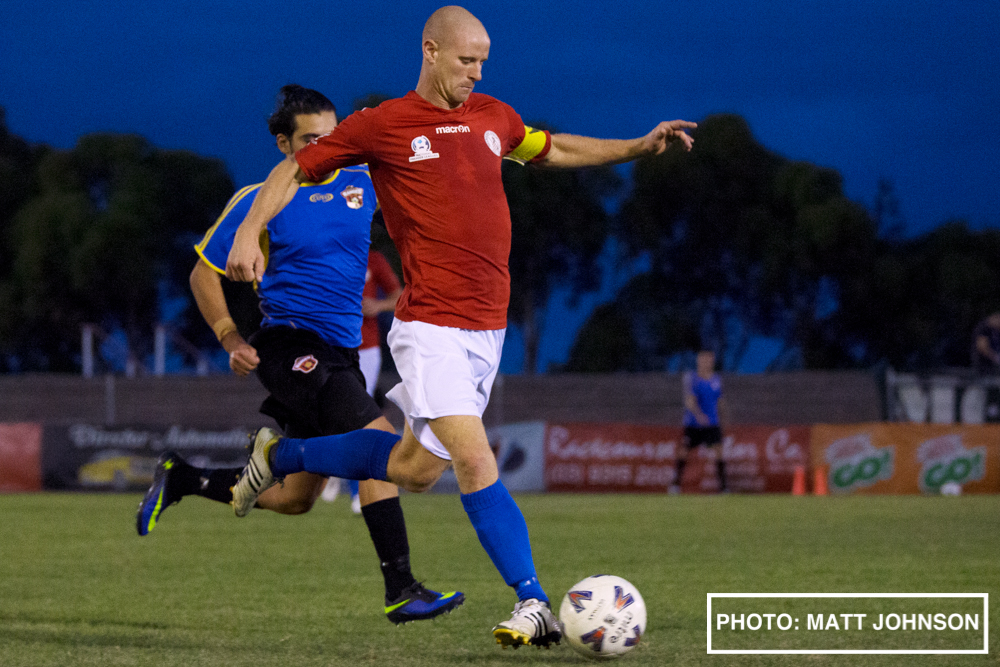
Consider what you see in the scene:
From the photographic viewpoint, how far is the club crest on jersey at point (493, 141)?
468cm

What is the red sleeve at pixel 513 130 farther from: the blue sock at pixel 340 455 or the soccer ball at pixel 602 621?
the soccer ball at pixel 602 621

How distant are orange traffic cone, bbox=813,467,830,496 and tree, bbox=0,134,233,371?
32.4m

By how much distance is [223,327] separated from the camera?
565 centimetres

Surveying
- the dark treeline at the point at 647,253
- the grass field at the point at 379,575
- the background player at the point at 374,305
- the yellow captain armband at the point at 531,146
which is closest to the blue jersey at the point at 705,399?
the grass field at the point at 379,575

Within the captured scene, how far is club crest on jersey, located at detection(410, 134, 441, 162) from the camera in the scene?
15.0 ft

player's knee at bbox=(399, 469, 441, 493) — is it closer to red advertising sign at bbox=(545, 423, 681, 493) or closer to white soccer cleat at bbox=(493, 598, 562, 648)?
white soccer cleat at bbox=(493, 598, 562, 648)

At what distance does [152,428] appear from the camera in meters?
19.9

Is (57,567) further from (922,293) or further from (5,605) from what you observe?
(922,293)

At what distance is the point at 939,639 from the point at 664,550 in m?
4.09

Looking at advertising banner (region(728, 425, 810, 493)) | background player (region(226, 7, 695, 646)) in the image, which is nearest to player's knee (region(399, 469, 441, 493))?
background player (region(226, 7, 695, 646))

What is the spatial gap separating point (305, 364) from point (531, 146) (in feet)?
4.69

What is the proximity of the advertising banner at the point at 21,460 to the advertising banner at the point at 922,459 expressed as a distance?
12375 millimetres

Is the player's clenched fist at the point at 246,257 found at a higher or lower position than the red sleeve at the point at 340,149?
lower

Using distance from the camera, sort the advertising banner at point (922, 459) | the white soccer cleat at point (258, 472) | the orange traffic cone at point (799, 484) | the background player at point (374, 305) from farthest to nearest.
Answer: the advertising banner at point (922, 459), the orange traffic cone at point (799, 484), the background player at point (374, 305), the white soccer cleat at point (258, 472)
